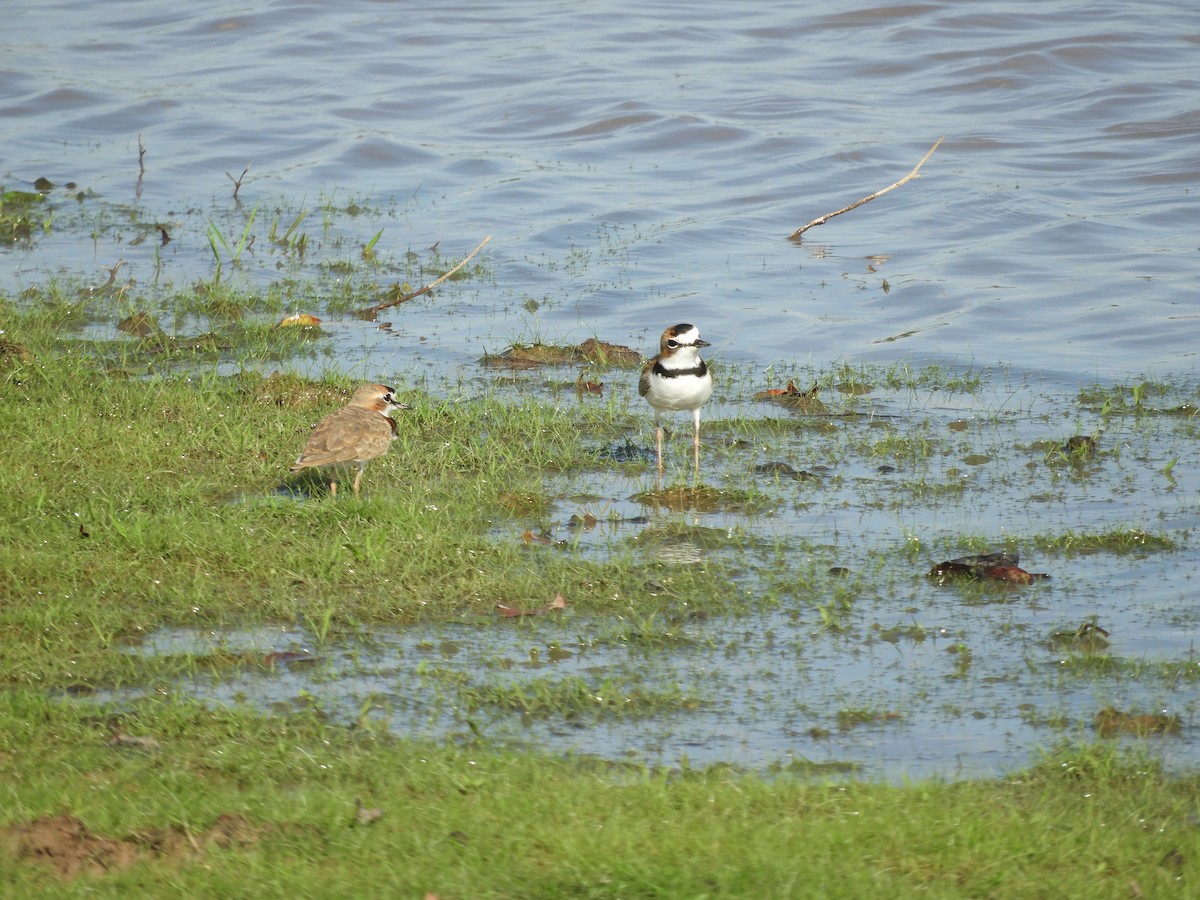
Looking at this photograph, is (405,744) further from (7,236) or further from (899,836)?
(7,236)

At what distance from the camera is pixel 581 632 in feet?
23.0

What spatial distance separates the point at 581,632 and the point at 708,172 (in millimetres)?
12916

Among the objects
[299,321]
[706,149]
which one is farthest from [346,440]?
[706,149]

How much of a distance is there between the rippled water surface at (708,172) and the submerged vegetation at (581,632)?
0.45 ft

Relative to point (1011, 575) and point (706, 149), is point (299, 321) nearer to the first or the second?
point (1011, 575)

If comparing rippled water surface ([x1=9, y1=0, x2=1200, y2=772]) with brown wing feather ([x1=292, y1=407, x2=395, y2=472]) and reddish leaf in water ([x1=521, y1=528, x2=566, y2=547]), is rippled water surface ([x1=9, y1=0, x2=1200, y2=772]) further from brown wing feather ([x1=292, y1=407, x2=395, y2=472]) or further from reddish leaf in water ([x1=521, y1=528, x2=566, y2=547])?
brown wing feather ([x1=292, y1=407, x2=395, y2=472])

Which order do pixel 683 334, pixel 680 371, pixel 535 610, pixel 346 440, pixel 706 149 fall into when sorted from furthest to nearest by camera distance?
pixel 706 149 → pixel 683 334 → pixel 680 371 → pixel 346 440 → pixel 535 610

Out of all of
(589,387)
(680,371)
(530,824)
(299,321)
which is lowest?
(530,824)

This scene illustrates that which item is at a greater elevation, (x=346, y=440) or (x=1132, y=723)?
(x=346, y=440)

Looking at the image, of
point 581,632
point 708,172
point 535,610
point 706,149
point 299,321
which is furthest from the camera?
point 706,149

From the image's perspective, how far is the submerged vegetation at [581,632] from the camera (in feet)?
16.0

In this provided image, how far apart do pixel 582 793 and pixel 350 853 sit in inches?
34.1

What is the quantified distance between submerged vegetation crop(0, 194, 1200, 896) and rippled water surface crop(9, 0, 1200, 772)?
0.14m

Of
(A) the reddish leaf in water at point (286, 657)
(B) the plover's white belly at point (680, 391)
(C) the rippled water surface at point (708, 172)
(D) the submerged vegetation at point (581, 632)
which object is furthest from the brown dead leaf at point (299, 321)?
(A) the reddish leaf in water at point (286, 657)
